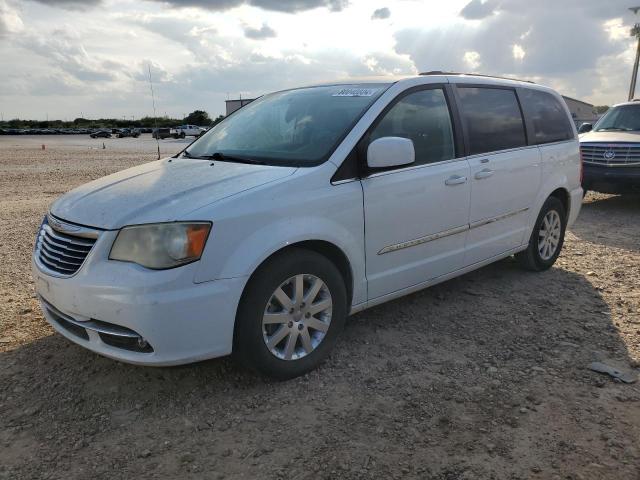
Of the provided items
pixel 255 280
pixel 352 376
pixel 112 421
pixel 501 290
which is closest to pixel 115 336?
pixel 112 421

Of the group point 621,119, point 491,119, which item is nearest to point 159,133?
point 491,119

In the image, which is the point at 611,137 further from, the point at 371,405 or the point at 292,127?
the point at 371,405

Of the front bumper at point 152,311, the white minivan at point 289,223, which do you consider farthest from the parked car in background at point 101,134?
the front bumper at point 152,311

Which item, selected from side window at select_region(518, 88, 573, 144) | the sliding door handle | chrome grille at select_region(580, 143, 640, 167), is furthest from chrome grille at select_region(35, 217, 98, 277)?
chrome grille at select_region(580, 143, 640, 167)

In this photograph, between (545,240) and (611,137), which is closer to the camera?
(545,240)

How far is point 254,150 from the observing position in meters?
3.90

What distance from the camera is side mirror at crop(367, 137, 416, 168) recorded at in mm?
3545

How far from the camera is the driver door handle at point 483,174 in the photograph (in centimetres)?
443

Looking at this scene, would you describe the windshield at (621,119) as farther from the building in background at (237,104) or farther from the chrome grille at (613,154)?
the building in background at (237,104)

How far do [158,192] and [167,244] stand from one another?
0.50 meters

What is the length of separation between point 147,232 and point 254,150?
3.97 feet

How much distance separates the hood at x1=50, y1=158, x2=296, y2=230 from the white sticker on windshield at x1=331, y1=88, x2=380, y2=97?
0.91 meters

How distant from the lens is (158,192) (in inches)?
129

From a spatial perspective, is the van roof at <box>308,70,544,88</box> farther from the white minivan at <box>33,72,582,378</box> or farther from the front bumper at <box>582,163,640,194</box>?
the front bumper at <box>582,163,640,194</box>
